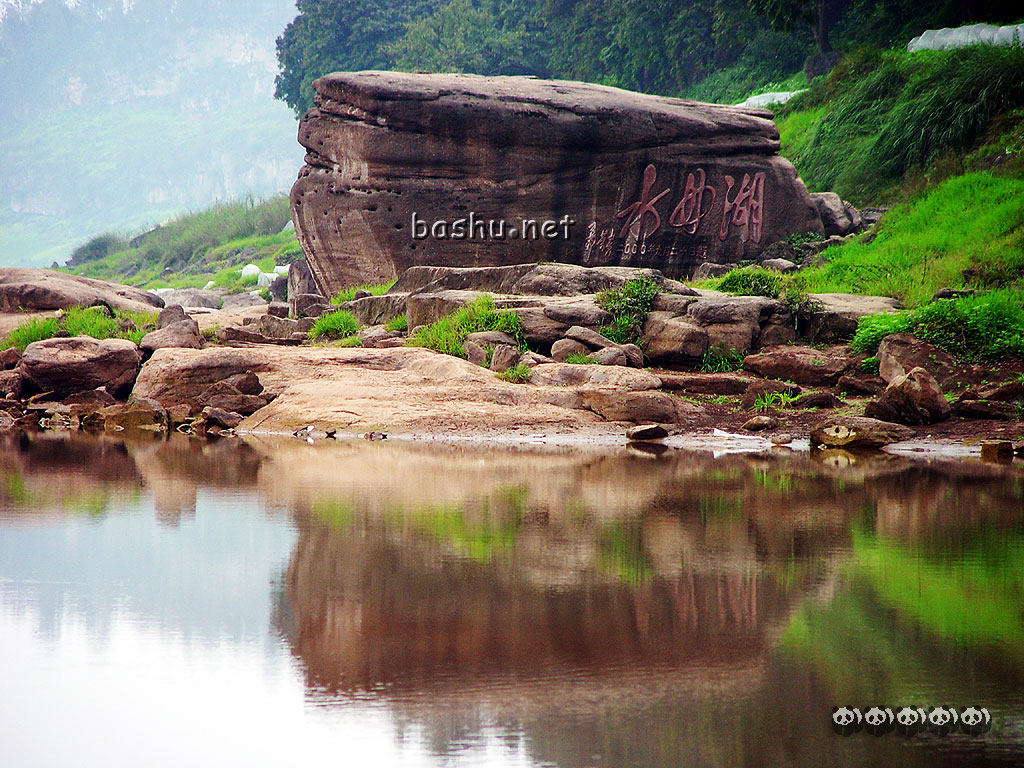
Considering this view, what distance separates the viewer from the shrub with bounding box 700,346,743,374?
12.9 m

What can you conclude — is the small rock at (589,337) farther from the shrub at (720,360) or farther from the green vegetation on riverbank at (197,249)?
the green vegetation on riverbank at (197,249)

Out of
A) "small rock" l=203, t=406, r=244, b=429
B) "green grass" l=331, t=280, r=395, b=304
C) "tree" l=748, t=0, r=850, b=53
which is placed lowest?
"small rock" l=203, t=406, r=244, b=429

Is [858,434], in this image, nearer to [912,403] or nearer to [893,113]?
[912,403]

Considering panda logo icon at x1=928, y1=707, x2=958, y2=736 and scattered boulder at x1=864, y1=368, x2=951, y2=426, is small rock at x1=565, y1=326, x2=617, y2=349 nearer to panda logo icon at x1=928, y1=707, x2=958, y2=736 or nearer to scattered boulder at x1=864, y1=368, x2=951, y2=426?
scattered boulder at x1=864, y1=368, x2=951, y2=426

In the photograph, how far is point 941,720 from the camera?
2.69 meters

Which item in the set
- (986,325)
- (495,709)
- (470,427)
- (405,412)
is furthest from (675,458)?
(495,709)

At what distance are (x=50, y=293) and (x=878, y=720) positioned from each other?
17236mm

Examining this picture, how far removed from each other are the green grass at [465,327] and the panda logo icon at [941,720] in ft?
35.3

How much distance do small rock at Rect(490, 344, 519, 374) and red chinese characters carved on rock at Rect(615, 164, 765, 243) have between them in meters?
7.39

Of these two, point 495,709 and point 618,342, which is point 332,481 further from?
point 618,342

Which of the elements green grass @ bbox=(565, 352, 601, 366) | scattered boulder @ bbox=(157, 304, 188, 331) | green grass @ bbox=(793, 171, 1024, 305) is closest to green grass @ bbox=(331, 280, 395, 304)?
scattered boulder @ bbox=(157, 304, 188, 331)

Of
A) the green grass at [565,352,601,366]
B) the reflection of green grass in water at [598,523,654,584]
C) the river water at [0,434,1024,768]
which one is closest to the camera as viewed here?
the river water at [0,434,1024,768]

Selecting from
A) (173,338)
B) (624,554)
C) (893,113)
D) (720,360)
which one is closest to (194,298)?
(173,338)

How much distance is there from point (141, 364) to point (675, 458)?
780cm
